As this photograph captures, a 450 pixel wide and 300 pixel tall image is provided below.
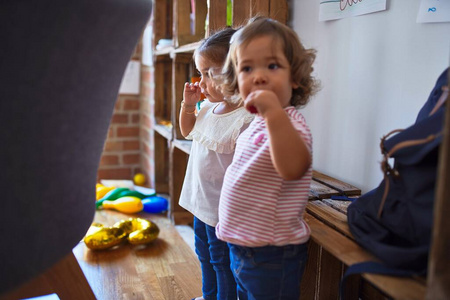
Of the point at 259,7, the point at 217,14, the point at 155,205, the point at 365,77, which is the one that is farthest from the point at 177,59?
the point at 365,77

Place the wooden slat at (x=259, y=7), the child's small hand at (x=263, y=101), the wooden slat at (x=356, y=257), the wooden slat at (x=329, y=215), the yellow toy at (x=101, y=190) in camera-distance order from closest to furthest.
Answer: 1. the wooden slat at (x=356, y=257)
2. the child's small hand at (x=263, y=101)
3. the wooden slat at (x=329, y=215)
4. the wooden slat at (x=259, y=7)
5. the yellow toy at (x=101, y=190)

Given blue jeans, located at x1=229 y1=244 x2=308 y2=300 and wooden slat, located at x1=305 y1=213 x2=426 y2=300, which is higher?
wooden slat, located at x1=305 y1=213 x2=426 y2=300

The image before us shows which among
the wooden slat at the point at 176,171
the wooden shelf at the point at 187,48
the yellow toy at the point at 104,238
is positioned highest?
the wooden shelf at the point at 187,48

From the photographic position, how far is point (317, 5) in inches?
57.7

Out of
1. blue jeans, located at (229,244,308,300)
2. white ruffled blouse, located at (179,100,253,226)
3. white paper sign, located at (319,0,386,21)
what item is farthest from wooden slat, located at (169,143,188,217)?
blue jeans, located at (229,244,308,300)

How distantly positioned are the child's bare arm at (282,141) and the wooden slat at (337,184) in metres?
0.52

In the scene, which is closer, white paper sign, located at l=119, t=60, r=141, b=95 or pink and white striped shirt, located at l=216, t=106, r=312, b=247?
pink and white striped shirt, located at l=216, t=106, r=312, b=247

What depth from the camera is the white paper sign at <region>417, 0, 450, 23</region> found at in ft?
3.36

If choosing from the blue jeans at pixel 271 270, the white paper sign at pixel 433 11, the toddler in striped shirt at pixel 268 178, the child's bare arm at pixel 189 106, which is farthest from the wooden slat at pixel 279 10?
the blue jeans at pixel 271 270

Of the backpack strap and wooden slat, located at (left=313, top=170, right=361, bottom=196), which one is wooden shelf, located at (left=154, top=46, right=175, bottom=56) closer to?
wooden slat, located at (left=313, top=170, right=361, bottom=196)

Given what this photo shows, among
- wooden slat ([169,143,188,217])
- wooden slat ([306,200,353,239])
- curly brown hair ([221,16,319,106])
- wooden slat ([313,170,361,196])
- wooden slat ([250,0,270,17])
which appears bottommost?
wooden slat ([169,143,188,217])

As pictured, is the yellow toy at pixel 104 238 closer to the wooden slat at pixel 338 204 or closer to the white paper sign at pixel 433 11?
the wooden slat at pixel 338 204

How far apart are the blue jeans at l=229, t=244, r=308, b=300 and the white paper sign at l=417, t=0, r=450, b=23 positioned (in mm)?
625

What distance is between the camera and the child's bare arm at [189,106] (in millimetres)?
1294
